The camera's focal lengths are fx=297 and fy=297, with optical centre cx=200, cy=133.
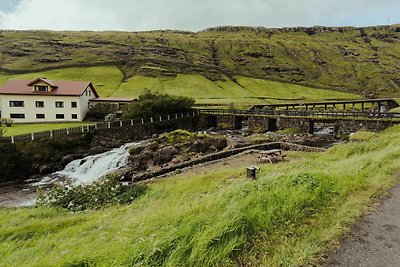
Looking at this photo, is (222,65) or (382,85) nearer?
(382,85)

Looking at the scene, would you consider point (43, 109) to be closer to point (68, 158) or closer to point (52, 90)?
point (52, 90)

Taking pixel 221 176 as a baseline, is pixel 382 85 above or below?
above

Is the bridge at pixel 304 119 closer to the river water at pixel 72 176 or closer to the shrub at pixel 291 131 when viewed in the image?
the shrub at pixel 291 131

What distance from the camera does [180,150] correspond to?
3297cm

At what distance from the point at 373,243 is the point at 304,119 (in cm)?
Result: 4512

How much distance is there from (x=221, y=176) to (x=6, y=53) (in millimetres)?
148898

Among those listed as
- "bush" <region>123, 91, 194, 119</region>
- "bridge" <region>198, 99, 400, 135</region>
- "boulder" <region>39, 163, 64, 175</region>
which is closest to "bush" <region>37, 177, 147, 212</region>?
"boulder" <region>39, 163, 64, 175</region>

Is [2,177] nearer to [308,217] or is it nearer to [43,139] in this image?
[43,139]

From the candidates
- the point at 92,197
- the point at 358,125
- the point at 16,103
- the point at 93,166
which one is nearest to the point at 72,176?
the point at 93,166

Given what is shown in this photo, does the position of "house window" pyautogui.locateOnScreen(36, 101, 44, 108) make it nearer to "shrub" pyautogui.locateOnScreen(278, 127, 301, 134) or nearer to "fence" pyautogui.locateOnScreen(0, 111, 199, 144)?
"fence" pyautogui.locateOnScreen(0, 111, 199, 144)

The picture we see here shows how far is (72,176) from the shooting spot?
3117 centimetres

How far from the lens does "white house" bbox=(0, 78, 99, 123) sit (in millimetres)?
52344

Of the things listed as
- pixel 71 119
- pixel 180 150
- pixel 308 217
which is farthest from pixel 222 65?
pixel 308 217

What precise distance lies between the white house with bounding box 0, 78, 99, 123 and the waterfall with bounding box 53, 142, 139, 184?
22323mm
